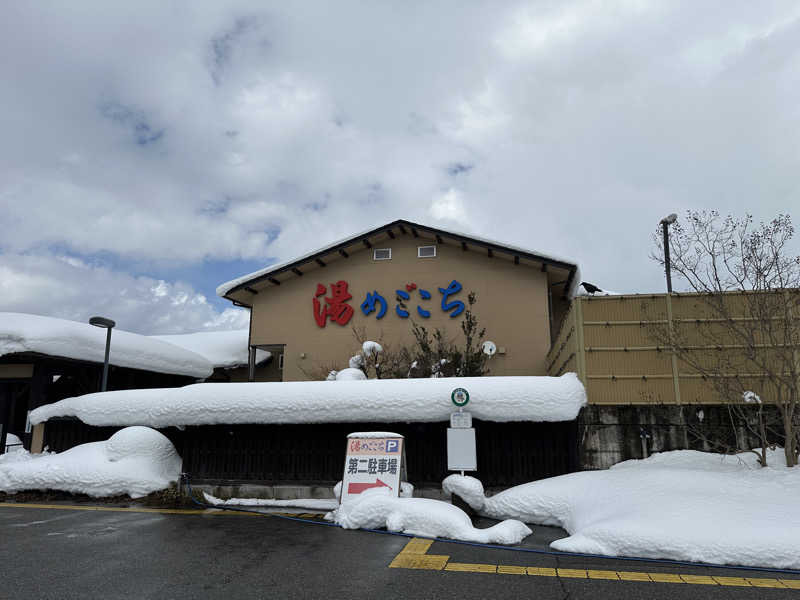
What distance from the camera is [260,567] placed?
5.23 meters

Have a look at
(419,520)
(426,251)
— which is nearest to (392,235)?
(426,251)

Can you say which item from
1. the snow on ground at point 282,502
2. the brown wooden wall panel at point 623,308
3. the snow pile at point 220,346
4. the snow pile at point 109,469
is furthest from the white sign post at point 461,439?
the snow pile at point 220,346

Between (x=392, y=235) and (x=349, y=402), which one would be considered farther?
(x=392, y=235)

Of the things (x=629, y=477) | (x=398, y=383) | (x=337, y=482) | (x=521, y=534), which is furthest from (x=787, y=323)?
(x=337, y=482)

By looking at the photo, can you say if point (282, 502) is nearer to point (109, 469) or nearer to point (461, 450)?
point (109, 469)

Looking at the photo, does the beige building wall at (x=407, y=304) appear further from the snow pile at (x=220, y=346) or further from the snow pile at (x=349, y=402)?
the snow pile at (x=349, y=402)

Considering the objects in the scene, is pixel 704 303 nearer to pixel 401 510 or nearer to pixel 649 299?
pixel 649 299

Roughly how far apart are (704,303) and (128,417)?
33.6 feet

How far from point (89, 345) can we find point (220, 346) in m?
6.66

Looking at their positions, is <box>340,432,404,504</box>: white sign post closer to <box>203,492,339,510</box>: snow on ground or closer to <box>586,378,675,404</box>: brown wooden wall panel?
<box>203,492,339,510</box>: snow on ground

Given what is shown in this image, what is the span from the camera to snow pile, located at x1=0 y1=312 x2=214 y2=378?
40.7 ft

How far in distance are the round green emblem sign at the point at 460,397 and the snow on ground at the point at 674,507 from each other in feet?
3.68

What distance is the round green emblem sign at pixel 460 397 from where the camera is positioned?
855 cm

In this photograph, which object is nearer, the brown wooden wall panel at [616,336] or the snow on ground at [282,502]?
the brown wooden wall panel at [616,336]
